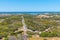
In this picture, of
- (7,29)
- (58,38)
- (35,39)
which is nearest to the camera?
(35,39)

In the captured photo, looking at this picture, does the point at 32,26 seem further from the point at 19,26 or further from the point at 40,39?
the point at 40,39

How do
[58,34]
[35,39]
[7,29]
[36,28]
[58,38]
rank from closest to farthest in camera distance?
[35,39]
[58,38]
[58,34]
[7,29]
[36,28]

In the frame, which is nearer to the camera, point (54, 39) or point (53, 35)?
point (54, 39)

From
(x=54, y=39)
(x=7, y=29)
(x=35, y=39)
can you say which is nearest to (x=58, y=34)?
(x=54, y=39)

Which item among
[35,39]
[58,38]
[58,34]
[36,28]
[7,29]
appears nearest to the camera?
[35,39]

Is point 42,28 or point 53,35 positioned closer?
point 53,35

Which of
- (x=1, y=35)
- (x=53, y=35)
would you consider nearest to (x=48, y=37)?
(x=53, y=35)

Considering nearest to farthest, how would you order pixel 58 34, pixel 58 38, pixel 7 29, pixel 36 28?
1. pixel 58 38
2. pixel 58 34
3. pixel 7 29
4. pixel 36 28

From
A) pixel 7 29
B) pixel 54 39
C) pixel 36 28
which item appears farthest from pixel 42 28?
pixel 54 39

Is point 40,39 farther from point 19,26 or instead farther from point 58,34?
point 19,26
